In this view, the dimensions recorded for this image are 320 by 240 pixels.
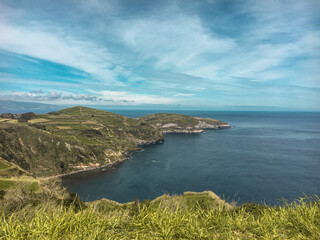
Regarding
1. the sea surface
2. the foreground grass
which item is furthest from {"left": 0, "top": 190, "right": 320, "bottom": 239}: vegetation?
the sea surface

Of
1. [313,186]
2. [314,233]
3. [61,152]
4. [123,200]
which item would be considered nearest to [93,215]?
[314,233]

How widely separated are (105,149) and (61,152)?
108ft

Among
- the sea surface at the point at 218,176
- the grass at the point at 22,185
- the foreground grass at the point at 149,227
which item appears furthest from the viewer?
the sea surface at the point at 218,176

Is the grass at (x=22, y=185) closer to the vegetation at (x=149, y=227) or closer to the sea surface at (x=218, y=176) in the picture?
the sea surface at (x=218, y=176)

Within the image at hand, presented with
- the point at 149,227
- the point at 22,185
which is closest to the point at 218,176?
the point at 22,185

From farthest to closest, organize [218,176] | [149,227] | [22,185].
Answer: [218,176] → [22,185] → [149,227]

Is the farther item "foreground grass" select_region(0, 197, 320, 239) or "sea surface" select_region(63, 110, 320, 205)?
"sea surface" select_region(63, 110, 320, 205)

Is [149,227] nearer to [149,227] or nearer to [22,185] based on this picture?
[149,227]

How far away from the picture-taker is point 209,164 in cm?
11725

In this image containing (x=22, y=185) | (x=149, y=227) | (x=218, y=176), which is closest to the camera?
(x=149, y=227)

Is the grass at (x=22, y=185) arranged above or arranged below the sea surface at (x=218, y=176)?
above

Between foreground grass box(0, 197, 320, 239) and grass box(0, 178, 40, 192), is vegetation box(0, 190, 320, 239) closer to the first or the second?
foreground grass box(0, 197, 320, 239)

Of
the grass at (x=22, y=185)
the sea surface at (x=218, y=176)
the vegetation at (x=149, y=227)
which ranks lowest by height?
the sea surface at (x=218, y=176)

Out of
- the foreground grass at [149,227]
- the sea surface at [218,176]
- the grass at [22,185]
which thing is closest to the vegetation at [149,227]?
the foreground grass at [149,227]
